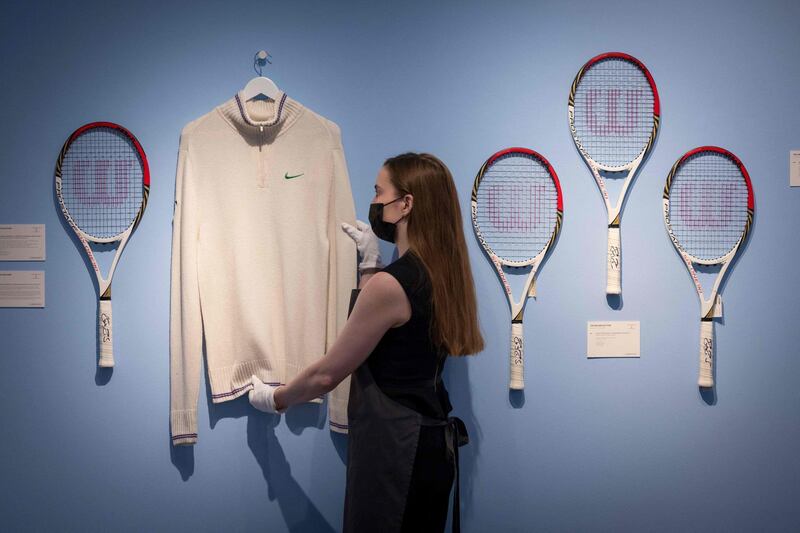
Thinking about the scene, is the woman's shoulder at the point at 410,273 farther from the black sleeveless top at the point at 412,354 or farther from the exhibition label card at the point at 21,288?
the exhibition label card at the point at 21,288

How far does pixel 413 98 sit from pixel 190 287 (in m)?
1.11

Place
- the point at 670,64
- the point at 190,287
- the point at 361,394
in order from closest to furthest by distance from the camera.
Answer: the point at 361,394 < the point at 190,287 < the point at 670,64

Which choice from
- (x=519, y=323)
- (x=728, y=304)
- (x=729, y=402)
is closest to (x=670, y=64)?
(x=728, y=304)

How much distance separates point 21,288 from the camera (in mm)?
2326

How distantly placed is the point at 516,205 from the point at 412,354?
87 cm

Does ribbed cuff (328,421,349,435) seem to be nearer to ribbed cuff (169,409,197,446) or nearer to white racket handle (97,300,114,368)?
ribbed cuff (169,409,197,446)

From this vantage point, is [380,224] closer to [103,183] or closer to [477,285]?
[477,285]

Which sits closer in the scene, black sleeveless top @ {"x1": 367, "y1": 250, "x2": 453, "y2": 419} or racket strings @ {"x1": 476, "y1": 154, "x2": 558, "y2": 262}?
black sleeveless top @ {"x1": 367, "y1": 250, "x2": 453, "y2": 419}

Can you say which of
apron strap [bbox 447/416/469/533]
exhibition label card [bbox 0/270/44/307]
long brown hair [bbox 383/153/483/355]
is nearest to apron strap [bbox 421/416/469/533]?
apron strap [bbox 447/416/469/533]

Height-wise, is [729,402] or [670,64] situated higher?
[670,64]

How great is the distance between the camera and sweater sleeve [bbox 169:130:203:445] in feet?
7.38

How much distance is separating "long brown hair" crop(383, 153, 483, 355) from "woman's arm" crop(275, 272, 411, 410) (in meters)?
0.12

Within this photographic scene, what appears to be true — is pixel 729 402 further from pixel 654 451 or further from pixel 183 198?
pixel 183 198

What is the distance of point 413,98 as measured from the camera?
7.72ft
